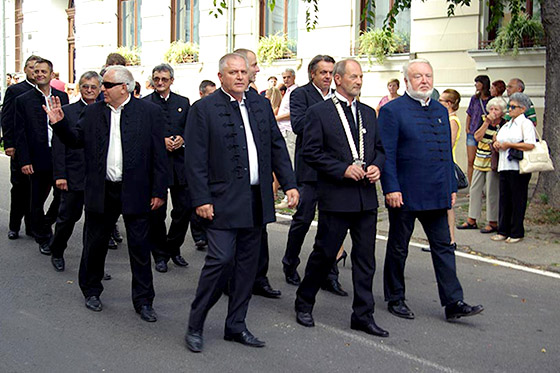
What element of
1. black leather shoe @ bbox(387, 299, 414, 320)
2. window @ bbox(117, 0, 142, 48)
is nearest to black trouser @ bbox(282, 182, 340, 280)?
black leather shoe @ bbox(387, 299, 414, 320)

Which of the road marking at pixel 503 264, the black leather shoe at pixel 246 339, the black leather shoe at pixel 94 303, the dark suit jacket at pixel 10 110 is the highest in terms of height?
the dark suit jacket at pixel 10 110

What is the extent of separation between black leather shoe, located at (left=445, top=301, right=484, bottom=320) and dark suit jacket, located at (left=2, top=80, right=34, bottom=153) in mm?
5215

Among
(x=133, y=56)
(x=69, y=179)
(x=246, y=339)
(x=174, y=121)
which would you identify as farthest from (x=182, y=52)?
(x=246, y=339)

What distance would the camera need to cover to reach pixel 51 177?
878 centimetres

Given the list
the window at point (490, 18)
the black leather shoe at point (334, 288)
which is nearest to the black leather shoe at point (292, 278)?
the black leather shoe at point (334, 288)

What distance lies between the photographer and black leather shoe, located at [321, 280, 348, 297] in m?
6.75

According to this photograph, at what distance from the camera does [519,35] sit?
13211 mm

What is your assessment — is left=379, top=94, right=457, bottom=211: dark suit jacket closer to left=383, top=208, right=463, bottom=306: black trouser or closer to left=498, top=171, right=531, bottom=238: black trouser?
left=383, top=208, right=463, bottom=306: black trouser

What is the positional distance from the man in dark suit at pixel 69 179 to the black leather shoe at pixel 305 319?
283 cm

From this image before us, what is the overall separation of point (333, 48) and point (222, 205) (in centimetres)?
1184

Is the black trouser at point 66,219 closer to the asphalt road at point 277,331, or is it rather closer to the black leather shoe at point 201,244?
the asphalt road at point 277,331

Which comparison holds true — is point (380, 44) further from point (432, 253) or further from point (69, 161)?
point (432, 253)

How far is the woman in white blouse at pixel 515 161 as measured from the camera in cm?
900

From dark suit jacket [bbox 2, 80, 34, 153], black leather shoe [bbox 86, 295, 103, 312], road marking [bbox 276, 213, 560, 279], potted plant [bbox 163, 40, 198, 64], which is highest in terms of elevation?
potted plant [bbox 163, 40, 198, 64]
